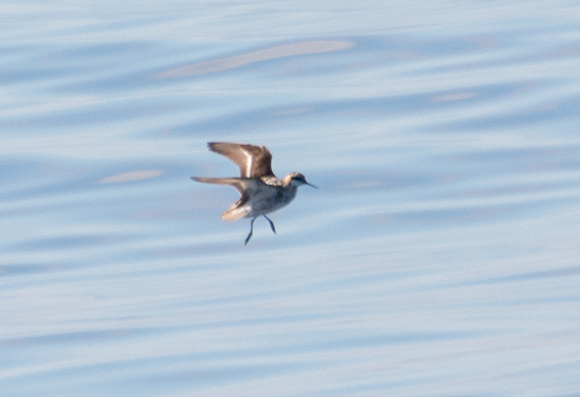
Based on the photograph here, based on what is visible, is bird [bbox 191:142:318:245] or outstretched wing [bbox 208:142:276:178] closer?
bird [bbox 191:142:318:245]

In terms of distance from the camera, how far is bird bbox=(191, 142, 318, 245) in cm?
892

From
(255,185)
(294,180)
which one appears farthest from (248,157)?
(255,185)

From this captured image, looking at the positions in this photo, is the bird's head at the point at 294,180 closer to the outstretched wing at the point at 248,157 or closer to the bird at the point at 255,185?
the bird at the point at 255,185

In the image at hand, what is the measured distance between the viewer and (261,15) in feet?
105

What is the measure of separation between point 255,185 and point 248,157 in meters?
0.52

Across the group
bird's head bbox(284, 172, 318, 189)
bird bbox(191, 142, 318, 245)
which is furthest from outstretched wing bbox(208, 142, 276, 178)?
bird's head bbox(284, 172, 318, 189)

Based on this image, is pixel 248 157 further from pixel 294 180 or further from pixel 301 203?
pixel 301 203

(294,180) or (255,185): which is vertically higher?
(294,180)

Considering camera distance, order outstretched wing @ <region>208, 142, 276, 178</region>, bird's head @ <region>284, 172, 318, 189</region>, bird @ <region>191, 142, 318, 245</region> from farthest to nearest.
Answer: bird's head @ <region>284, 172, 318, 189</region>, outstretched wing @ <region>208, 142, 276, 178</region>, bird @ <region>191, 142, 318, 245</region>

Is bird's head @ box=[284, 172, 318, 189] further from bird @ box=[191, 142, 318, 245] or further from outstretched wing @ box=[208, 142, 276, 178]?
outstretched wing @ box=[208, 142, 276, 178]

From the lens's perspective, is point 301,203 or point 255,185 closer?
point 255,185

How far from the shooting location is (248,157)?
9234 mm

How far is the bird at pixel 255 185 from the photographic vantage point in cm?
892

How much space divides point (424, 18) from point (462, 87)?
21.4ft
